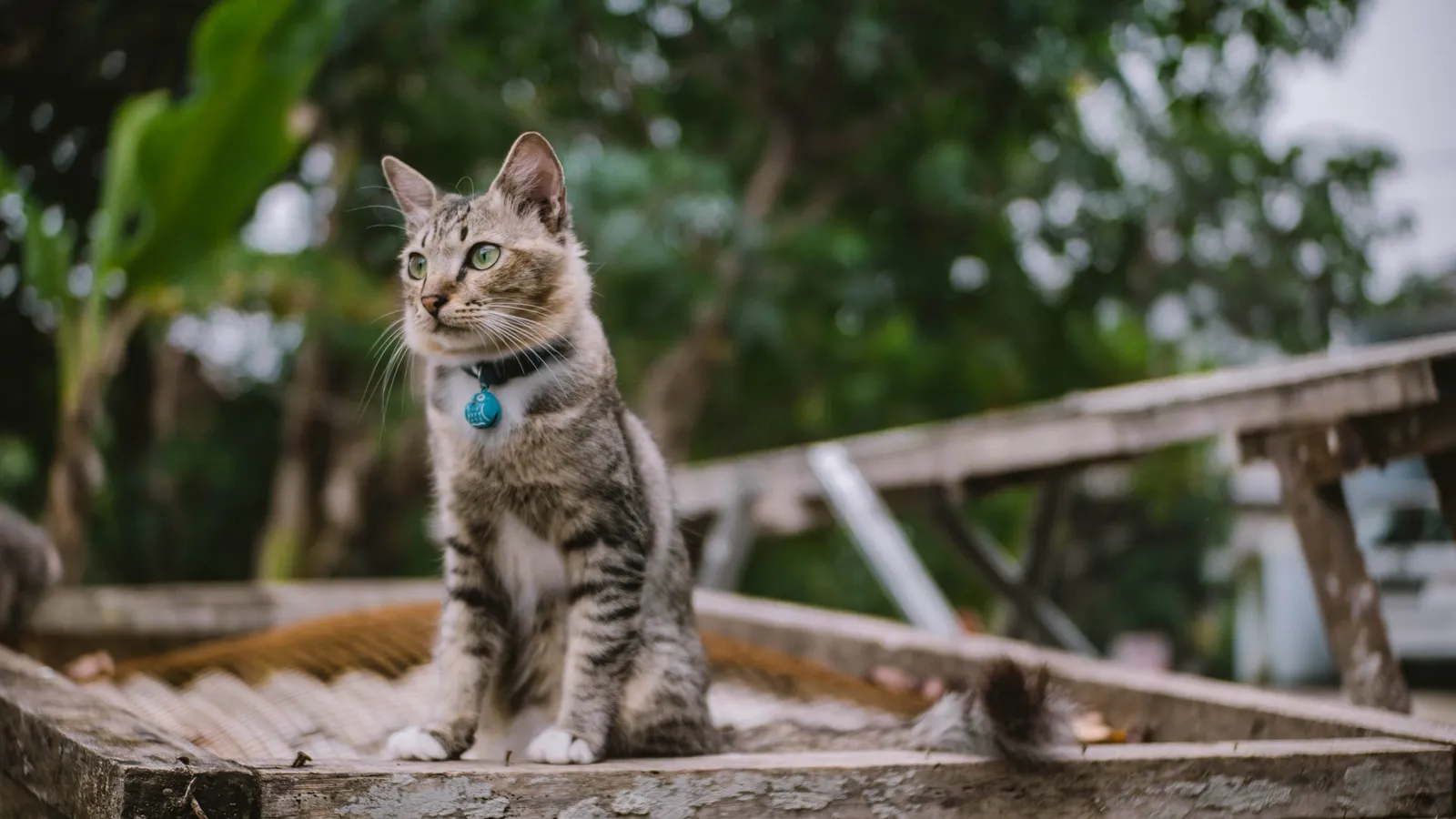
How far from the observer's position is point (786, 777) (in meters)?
1.51

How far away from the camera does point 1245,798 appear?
169 centimetres

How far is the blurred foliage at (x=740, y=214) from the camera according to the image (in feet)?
17.9

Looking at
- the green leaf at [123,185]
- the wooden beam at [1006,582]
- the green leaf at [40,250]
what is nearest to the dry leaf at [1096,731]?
the wooden beam at [1006,582]

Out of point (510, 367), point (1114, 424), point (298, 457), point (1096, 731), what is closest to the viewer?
point (510, 367)

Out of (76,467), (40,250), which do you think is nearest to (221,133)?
(40,250)

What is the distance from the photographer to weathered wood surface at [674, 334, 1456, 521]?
8.14 ft

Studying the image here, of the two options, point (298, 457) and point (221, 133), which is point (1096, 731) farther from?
point (298, 457)

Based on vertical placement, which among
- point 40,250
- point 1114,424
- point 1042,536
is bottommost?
point 1042,536

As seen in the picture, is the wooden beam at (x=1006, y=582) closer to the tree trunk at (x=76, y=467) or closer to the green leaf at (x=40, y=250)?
the tree trunk at (x=76, y=467)

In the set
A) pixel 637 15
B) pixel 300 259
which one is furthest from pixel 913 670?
pixel 637 15

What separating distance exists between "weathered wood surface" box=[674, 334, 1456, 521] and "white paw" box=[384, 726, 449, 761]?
1.80 meters

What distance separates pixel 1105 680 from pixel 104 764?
1857mm

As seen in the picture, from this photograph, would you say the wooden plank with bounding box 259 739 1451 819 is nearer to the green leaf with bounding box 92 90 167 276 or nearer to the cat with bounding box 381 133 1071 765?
the cat with bounding box 381 133 1071 765

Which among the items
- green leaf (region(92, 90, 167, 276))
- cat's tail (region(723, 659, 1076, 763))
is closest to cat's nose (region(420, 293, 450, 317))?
cat's tail (region(723, 659, 1076, 763))
